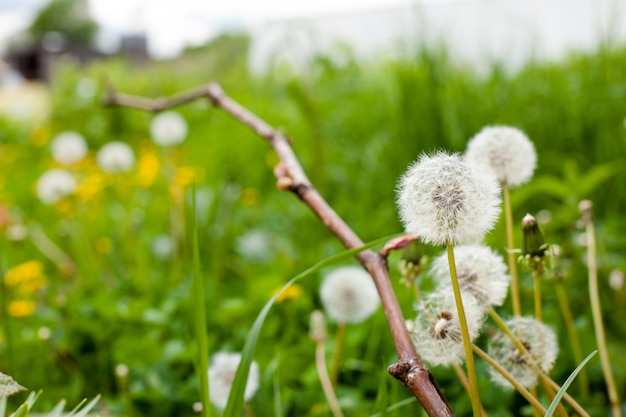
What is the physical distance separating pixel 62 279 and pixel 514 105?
1.74 m

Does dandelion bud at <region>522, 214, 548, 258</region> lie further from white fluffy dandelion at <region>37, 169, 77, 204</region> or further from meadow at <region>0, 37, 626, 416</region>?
white fluffy dandelion at <region>37, 169, 77, 204</region>

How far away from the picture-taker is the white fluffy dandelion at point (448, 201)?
0.55 meters

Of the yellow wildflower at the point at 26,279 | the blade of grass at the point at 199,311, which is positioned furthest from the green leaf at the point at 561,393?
the yellow wildflower at the point at 26,279

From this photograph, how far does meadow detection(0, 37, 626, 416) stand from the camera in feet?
4.09

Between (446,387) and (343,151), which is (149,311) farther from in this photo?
(343,151)

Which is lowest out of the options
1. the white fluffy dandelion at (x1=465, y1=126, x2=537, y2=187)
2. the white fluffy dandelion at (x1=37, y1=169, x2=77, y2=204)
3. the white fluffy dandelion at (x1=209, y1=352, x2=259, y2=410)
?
the white fluffy dandelion at (x1=209, y1=352, x2=259, y2=410)

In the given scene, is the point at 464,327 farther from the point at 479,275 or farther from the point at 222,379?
the point at 222,379

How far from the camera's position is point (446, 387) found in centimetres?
123

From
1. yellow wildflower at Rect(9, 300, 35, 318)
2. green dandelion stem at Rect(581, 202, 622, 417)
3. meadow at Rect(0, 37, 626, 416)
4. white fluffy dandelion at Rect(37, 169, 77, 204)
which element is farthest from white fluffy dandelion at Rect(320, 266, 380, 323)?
white fluffy dandelion at Rect(37, 169, 77, 204)

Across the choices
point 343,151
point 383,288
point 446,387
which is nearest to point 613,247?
point 446,387

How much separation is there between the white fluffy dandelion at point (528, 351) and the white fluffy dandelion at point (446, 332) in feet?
0.32

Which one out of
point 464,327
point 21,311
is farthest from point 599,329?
point 21,311

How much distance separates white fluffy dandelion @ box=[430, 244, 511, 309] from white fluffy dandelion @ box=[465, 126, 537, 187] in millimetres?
145

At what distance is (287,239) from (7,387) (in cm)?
176
